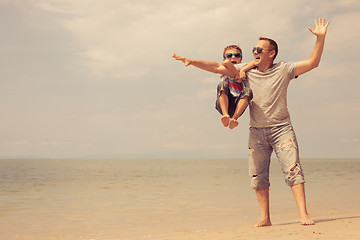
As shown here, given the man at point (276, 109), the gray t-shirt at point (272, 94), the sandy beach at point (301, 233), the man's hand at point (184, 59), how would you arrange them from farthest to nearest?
the gray t-shirt at point (272, 94) < the man at point (276, 109) < the man's hand at point (184, 59) < the sandy beach at point (301, 233)

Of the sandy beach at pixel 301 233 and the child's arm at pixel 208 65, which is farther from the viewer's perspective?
the child's arm at pixel 208 65

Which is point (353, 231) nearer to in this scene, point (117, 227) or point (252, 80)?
point (252, 80)

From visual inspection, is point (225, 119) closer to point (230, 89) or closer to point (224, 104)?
point (224, 104)

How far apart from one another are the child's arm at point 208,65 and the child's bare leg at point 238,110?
35 cm

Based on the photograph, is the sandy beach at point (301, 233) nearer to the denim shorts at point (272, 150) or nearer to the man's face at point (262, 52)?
the denim shorts at point (272, 150)

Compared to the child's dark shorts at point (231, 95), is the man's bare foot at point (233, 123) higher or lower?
lower

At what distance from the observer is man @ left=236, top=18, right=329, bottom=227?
436 cm

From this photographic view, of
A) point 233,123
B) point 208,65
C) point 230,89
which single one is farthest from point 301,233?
point 208,65

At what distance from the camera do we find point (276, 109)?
14.8ft

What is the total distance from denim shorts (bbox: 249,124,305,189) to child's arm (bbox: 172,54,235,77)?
94cm

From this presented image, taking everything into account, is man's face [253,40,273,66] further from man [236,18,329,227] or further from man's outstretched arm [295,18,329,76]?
man's outstretched arm [295,18,329,76]

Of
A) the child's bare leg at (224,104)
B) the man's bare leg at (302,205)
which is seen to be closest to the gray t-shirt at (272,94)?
the child's bare leg at (224,104)

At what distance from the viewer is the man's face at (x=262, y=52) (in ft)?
14.9

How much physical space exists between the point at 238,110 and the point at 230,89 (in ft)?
0.96
